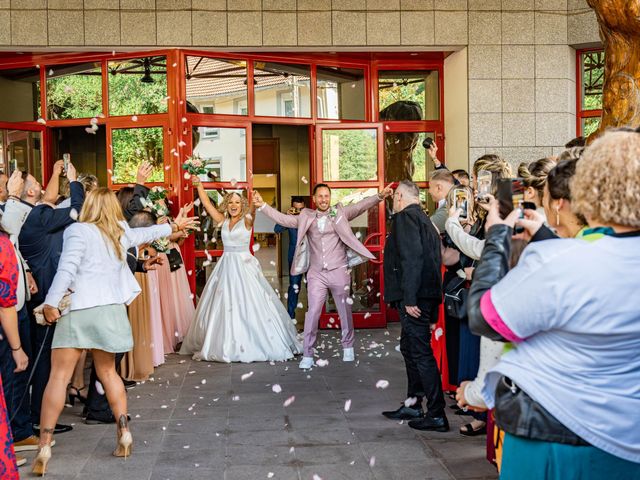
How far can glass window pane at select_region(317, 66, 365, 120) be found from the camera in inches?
449

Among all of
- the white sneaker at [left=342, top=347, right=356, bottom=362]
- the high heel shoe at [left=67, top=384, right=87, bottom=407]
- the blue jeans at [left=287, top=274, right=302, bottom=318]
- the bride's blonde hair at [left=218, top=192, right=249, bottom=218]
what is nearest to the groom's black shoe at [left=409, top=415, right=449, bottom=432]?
the white sneaker at [left=342, top=347, right=356, bottom=362]

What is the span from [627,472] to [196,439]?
4061 millimetres

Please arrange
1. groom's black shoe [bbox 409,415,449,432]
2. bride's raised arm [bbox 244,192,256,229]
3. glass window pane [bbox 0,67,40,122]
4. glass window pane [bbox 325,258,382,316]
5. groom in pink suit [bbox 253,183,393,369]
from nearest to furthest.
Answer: groom's black shoe [bbox 409,415,449,432], groom in pink suit [bbox 253,183,393,369], bride's raised arm [bbox 244,192,256,229], glass window pane [bbox 0,67,40,122], glass window pane [bbox 325,258,382,316]

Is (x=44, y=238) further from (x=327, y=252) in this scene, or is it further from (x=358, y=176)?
(x=358, y=176)

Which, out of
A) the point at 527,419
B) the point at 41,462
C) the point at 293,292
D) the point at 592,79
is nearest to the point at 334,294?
the point at 293,292

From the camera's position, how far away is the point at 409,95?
11.7m

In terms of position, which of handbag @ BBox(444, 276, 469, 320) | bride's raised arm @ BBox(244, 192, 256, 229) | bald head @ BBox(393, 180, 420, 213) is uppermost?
bald head @ BBox(393, 180, 420, 213)

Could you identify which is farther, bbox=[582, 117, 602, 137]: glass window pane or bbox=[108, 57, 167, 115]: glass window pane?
bbox=[582, 117, 602, 137]: glass window pane

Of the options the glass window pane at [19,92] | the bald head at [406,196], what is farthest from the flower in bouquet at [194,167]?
the bald head at [406,196]

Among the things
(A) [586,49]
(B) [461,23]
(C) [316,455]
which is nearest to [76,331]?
(C) [316,455]

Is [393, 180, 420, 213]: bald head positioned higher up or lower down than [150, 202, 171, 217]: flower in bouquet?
higher up

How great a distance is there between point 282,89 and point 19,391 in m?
6.56

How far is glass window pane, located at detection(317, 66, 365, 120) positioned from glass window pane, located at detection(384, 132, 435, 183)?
2.10 feet

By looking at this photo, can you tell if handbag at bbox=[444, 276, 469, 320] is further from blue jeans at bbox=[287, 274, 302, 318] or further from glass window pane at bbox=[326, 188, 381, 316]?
glass window pane at bbox=[326, 188, 381, 316]
